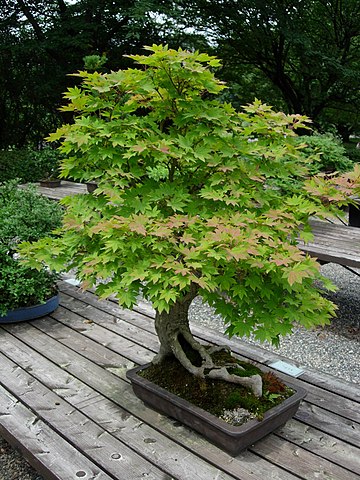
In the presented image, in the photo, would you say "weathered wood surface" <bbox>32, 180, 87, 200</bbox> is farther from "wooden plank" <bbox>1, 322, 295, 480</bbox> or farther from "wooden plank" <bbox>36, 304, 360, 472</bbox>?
"wooden plank" <bbox>36, 304, 360, 472</bbox>

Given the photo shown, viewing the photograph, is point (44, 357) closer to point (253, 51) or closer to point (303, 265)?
point (303, 265)

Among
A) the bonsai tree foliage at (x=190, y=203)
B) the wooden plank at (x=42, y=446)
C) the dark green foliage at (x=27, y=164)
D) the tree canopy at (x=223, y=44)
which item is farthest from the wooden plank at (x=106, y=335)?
the tree canopy at (x=223, y=44)

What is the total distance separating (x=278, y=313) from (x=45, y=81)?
9.09m

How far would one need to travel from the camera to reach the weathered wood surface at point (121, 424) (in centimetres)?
151

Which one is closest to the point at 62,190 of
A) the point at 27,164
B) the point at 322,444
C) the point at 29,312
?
the point at 27,164

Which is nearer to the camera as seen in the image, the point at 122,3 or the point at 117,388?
the point at 117,388

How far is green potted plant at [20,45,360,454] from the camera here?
152cm

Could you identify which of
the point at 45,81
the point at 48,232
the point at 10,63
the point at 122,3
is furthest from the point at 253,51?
the point at 48,232

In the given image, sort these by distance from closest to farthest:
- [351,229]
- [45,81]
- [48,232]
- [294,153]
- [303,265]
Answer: [303,265]
[294,153]
[48,232]
[351,229]
[45,81]

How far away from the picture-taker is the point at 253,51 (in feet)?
32.7

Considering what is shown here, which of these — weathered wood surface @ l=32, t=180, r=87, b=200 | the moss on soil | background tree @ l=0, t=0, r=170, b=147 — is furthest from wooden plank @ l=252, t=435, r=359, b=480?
background tree @ l=0, t=0, r=170, b=147

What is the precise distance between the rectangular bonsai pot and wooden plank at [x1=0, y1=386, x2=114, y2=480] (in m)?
0.33

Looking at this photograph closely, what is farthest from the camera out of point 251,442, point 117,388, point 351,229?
point 351,229

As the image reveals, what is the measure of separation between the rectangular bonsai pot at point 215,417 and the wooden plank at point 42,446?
329mm
